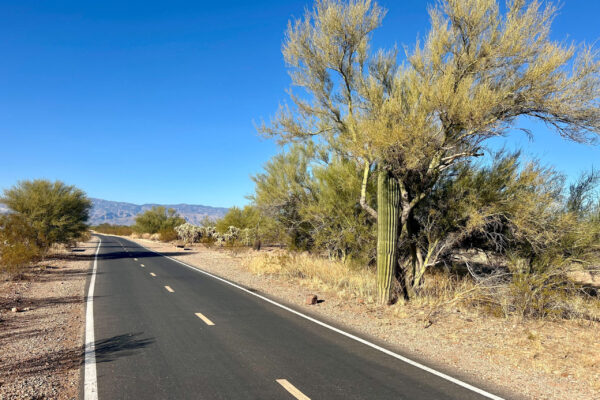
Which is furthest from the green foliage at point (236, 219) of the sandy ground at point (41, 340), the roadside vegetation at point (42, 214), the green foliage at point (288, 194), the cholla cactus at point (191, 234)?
the sandy ground at point (41, 340)

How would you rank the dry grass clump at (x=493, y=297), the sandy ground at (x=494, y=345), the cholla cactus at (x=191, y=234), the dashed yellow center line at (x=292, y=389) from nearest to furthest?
the dashed yellow center line at (x=292, y=389) < the sandy ground at (x=494, y=345) < the dry grass clump at (x=493, y=297) < the cholla cactus at (x=191, y=234)

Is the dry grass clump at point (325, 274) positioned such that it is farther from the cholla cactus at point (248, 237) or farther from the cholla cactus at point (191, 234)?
the cholla cactus at point (191, 234)

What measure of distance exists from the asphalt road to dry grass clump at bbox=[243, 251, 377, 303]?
3.16 m

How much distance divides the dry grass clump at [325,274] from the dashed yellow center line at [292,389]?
21.6 feet

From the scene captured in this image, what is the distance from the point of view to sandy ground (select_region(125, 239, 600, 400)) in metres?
5.98

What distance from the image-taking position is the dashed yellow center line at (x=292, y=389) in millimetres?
4979

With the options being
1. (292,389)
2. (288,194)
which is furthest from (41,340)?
(288,194)

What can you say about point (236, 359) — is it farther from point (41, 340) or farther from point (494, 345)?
point (494, 345)

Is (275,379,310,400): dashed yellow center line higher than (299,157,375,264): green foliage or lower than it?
lower

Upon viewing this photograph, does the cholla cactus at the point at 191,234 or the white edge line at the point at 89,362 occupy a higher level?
the cholla cactus at the point at 191,234

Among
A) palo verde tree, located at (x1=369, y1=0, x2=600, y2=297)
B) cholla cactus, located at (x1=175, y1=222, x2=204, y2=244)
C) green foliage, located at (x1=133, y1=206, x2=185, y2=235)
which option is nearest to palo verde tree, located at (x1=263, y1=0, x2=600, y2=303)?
palo verde tree, located at (x1=369, y1=0, x2=600, y2=297)

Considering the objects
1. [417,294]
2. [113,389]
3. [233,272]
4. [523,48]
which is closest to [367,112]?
[523,48]

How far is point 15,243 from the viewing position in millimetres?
18547

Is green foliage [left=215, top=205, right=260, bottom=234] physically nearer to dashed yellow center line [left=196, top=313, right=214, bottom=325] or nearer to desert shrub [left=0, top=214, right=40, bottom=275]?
desert shrub [left=0, top=214, right=40, bottom=275]
